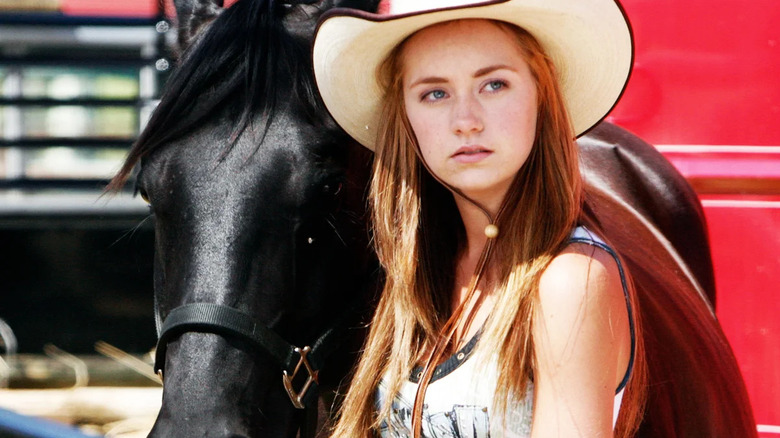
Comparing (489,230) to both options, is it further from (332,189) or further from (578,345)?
(332,189)

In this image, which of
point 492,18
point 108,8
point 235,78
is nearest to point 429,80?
point 492,18

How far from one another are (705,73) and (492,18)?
1.60m

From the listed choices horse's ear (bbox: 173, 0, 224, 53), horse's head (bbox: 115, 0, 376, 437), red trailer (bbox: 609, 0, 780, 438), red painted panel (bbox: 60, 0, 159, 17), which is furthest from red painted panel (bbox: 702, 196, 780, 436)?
red painted panel (bbox: 60, 0, 159, 17)

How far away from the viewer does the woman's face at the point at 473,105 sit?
1.30 metres

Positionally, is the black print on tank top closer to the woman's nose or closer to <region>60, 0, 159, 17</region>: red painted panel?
the woman's nose

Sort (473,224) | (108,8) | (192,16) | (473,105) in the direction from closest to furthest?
(473,105)
(473,224)
(192,16)
(108,8)

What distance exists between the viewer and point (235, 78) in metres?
1.69

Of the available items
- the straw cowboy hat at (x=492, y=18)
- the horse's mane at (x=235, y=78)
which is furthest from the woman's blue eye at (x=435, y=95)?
the horse's mane at (x=235, y=78)

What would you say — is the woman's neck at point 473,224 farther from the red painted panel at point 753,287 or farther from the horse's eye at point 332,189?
the red painted panel at point 753,287

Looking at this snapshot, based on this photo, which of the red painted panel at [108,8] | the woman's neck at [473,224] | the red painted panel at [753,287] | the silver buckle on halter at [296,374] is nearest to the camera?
the woman's neck at [473,224]

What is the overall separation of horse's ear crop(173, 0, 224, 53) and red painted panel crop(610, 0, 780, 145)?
55.0 inches

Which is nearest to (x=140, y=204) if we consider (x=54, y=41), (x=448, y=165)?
(x=54, y=41)

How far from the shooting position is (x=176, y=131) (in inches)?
65.5

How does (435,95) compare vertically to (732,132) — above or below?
above
